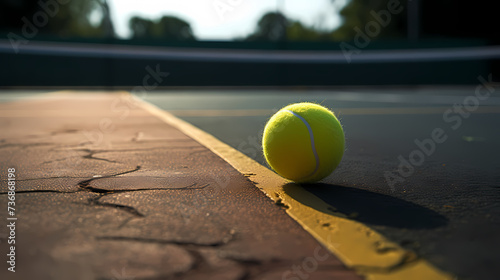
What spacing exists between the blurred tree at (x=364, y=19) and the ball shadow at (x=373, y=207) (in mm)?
38800

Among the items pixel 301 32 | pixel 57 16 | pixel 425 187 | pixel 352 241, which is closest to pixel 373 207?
pixel 352 241

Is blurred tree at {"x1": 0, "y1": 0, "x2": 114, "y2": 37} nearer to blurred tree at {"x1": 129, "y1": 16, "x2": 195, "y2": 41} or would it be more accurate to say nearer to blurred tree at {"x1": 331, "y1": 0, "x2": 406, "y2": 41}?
blurred tree at {"x1": 129, "y1": 16, "x2": 195, "y2": 41}

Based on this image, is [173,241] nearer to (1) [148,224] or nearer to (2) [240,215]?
(1) [148,224]

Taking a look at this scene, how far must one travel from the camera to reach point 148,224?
2.31 meters

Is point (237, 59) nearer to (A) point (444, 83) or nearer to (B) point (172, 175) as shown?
(A) point (444, 83)

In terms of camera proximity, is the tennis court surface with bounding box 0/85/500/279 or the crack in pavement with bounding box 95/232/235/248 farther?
the crack in pavement with bounding box 95/232/235/248

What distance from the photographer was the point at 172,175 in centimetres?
352

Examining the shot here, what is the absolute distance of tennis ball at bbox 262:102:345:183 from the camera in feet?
10.1

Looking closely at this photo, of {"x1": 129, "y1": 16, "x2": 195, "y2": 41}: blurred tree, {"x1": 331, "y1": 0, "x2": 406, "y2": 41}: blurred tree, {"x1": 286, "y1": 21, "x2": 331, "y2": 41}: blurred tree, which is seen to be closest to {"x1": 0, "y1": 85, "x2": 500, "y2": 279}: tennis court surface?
{"x1": 331, "y1": 0, "x2": 406, "y2": 41}: blurred tree

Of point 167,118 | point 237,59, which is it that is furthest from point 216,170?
point 237,59

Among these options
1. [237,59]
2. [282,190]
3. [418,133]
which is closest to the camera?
[282,190]

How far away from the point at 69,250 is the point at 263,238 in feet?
2.67

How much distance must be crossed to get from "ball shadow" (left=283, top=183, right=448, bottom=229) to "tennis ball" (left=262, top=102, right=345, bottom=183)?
131 millimetres

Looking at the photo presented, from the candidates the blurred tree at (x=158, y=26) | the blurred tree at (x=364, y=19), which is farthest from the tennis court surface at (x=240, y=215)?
the blurred tree at (x=158, y=26)
